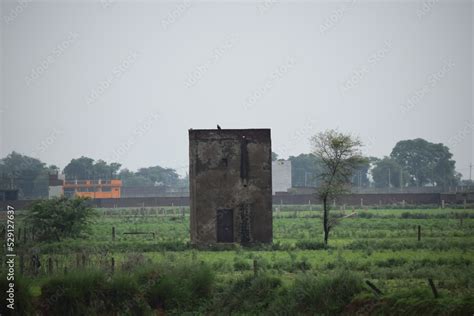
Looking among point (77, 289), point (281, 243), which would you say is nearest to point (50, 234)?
point (281, 243)

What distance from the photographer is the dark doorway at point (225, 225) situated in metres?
39.5

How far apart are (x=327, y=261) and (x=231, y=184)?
36.5 feet

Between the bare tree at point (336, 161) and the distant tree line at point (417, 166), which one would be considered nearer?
the bare tree at point (336, 161)

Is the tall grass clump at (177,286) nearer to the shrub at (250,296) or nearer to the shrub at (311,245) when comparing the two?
the shrub at (250,296)

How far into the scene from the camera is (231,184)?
130 feet

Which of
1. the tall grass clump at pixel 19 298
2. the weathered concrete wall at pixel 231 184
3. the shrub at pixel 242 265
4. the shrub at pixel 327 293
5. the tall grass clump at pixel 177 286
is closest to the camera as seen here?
the shrub at pixel 327 293

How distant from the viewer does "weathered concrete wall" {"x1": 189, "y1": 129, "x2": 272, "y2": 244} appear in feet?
129

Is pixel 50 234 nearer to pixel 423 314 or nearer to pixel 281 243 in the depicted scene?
pixel 281 243

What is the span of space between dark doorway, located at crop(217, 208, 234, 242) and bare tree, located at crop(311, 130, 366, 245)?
206 inches

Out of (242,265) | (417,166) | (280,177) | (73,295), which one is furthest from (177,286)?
(417,166)

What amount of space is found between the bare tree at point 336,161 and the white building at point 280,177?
8675 centimetres

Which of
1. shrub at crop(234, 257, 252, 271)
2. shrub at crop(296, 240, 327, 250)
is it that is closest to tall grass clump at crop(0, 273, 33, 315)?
shrub at crop(234, 257, 252, 271)

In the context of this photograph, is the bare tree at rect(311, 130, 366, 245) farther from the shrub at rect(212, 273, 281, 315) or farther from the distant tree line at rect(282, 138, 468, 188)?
the distant tree line at rect(282, 138, 468, 188)

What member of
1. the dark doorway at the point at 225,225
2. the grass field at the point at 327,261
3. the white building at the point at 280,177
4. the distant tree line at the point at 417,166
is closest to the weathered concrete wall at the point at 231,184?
the dark doorway at the point at 225,225
